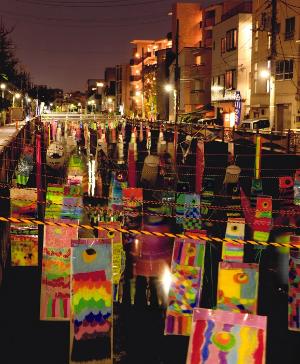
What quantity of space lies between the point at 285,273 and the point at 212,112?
149 ft

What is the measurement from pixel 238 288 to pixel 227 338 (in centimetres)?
116

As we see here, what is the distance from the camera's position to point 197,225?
31.3ft

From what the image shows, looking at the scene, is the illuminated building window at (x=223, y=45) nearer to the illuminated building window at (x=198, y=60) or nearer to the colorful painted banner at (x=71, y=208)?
the illuminated building window at (x=198, y=60)

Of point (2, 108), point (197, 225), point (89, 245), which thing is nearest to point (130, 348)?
point (89, 245)

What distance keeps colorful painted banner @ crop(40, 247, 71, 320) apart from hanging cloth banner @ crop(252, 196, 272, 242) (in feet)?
13.3

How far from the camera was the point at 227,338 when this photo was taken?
412 cm

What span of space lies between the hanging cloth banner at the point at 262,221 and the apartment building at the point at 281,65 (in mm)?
25873

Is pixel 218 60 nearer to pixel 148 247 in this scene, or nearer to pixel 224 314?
pixel 148 247

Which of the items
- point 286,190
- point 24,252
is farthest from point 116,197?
point 286,190

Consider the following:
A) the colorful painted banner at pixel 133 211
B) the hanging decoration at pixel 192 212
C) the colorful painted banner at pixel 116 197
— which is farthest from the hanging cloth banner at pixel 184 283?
the colorful painted banner at pixel 116 197

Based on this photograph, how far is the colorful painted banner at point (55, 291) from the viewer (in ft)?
19.7

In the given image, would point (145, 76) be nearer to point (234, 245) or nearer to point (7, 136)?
point (7, 136)

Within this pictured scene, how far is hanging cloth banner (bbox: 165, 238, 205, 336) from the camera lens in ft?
18.9

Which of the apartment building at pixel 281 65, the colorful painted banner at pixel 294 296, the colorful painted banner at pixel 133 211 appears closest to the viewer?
the colorful painted banner at pixel 294 296
